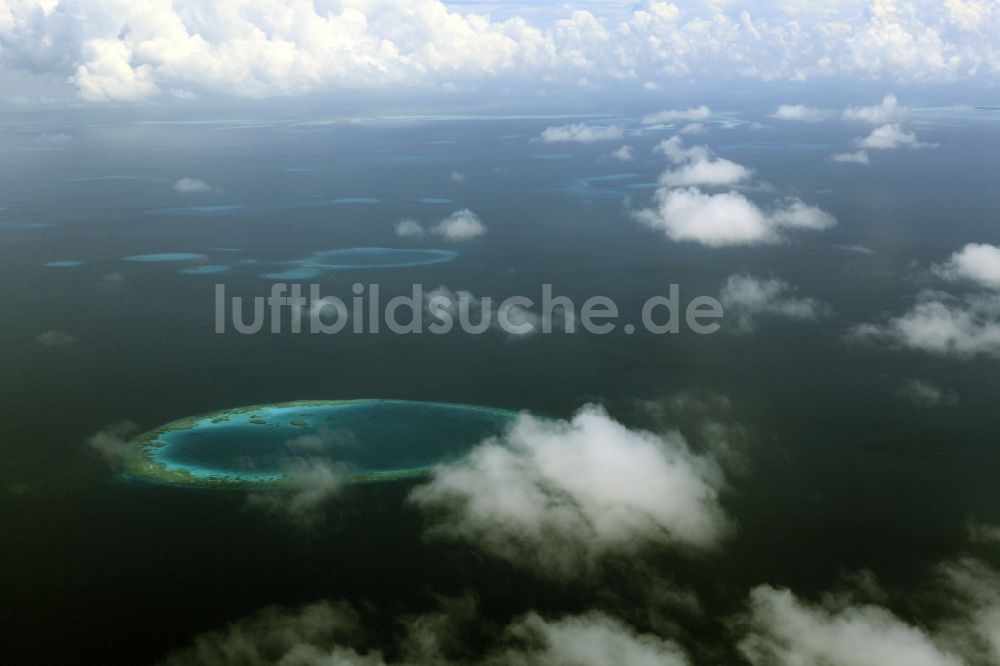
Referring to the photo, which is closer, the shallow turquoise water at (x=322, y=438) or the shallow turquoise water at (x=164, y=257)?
the shallow turquoise water at (x=322, y=438)

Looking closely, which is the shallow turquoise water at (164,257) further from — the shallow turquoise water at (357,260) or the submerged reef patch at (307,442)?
the submerged reef patch at (307,442)

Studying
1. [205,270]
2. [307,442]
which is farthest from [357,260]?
[307,442]

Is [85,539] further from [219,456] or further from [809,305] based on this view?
[809,305]

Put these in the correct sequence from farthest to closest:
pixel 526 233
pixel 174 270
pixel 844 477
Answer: pixel 526 233 → pixel 174 270 → pixel 844 477

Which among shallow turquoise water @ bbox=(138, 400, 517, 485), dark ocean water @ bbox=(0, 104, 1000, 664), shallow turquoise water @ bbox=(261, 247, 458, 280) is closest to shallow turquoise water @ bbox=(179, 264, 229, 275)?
dark ocean water @ bbox=(0, 104, 1000, 664)

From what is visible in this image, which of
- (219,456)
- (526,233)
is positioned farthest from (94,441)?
(526,233)

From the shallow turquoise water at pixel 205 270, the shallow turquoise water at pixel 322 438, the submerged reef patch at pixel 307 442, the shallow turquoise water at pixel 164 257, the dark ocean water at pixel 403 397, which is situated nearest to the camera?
the dark ocean water at pixel 403 397

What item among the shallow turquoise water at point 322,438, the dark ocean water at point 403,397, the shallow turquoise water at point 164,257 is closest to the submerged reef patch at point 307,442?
the shallow turquoise water at point 322,438
